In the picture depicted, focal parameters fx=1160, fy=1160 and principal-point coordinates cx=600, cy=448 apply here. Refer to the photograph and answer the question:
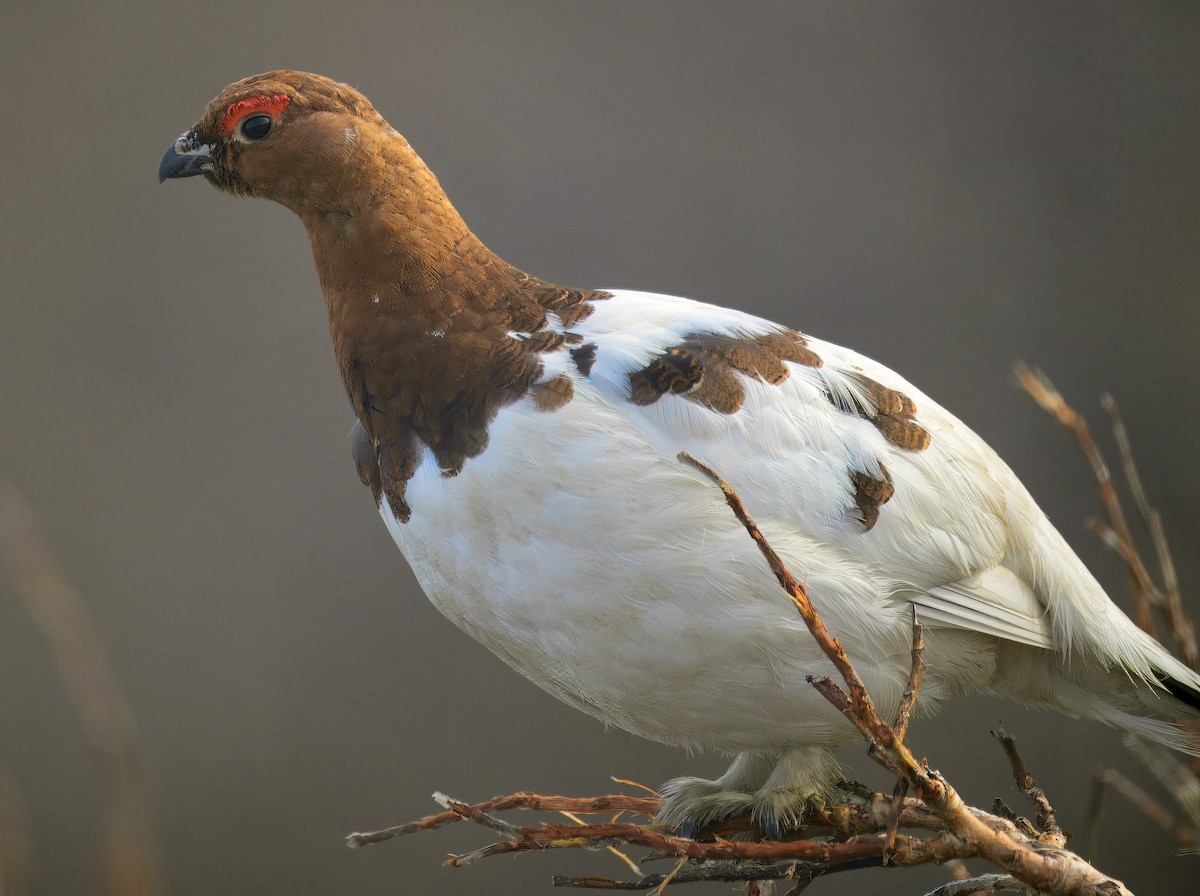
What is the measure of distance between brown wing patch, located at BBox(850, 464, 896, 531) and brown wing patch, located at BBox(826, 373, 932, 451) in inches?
2.0

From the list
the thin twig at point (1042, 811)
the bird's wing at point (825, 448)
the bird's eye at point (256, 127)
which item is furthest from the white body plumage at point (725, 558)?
the bird's eye at point (256, 127)

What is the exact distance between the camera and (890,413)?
1073mm

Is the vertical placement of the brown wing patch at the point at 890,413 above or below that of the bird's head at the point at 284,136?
below

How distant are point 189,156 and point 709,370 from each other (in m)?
0.52

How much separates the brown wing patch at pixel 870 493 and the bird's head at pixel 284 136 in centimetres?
52

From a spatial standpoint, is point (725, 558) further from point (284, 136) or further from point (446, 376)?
point (284, 136)

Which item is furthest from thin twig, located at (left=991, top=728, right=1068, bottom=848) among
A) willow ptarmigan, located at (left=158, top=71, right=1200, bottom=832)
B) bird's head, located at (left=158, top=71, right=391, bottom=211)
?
bird's head, located at (left=158, top=71, right=391, bottom=211)

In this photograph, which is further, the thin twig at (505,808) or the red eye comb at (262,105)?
the red eye comb at (262,105)

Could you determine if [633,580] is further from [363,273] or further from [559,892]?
[559,892]

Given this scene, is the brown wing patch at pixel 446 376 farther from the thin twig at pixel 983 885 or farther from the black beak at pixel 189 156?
the thin twig at pixel 983 885

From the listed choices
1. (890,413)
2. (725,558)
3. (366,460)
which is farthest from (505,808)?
(890,413)

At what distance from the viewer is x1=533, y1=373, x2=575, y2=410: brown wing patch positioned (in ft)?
3.16

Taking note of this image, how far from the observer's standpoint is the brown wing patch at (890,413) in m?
1.06

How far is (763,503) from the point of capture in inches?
38.4
